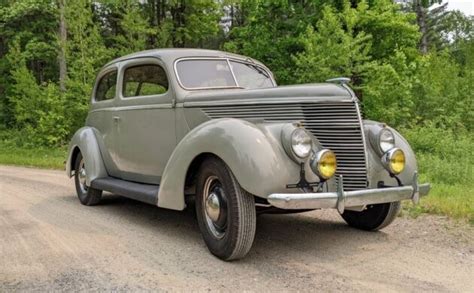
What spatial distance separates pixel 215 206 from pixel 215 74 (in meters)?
1.93

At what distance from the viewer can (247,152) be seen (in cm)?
387

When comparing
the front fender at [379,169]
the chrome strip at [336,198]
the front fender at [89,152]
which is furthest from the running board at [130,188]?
the front fender at [379,169]

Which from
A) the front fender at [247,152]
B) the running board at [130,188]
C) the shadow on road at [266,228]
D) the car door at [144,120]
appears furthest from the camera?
the car door at [144,120]

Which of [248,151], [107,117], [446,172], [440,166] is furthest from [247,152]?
[440,166]

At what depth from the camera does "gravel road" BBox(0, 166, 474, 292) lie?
11.9 ft

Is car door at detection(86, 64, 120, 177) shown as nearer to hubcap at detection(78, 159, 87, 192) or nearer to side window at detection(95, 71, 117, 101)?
side window at detection(95, 71, 117, 101)

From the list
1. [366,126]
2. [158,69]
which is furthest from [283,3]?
[366,126]

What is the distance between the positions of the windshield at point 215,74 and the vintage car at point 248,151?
1cm

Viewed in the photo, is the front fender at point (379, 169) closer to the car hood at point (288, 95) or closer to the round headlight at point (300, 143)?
the car hood at point (288, 95)

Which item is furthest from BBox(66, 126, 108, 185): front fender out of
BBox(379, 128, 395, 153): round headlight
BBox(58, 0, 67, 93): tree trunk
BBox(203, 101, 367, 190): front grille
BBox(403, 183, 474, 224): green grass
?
BBox(58, 0, 67, 93): tree trunk

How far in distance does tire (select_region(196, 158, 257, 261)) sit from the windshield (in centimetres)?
137

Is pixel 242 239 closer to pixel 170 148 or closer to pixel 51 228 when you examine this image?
pixel 170 148

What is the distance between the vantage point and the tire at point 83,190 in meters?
6.70

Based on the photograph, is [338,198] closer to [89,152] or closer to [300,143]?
[300,143]
